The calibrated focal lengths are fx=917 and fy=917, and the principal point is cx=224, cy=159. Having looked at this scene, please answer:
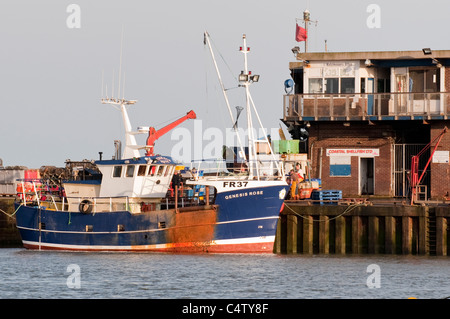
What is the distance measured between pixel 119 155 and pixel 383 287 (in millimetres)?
18544

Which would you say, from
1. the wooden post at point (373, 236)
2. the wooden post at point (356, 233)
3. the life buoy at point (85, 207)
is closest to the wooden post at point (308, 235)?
the wooden post at point (356, 233)

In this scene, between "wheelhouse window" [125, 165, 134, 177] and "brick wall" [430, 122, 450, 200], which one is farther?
"brick wall" [430, 122, 450, 200]

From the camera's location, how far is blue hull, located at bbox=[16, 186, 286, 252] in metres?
40.5

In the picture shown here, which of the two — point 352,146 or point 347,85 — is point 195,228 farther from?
point 347,85

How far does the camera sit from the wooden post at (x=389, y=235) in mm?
39875

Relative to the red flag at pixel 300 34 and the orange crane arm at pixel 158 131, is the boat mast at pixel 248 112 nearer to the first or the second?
the orange crane arm at pixel 158 131

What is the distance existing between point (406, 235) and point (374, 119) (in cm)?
876

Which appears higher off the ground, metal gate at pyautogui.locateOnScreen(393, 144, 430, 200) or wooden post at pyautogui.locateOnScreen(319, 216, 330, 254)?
metal gate at pyautogui.locateOnScreen(393, 144, 430, 200)

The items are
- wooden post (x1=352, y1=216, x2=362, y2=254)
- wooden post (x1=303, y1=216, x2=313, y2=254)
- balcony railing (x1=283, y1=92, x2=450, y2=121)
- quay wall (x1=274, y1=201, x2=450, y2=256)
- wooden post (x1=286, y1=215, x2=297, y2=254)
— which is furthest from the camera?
balcony railing (x1=283, y1=92, x2=450, y2=121)

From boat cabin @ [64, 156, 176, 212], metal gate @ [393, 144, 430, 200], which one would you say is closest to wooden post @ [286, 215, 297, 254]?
boat cabin @ [64, 156, 176, 212]

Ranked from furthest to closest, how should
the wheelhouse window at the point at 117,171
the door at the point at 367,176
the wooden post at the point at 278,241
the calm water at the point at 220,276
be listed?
1. the door at the point at 367,176
2. the wheelhouse window at the point at 117,171
3. the wooden post at the point at 278,241
4. the calm water at the point at 220,276

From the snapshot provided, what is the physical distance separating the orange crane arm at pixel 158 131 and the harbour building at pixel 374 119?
5.81 metres

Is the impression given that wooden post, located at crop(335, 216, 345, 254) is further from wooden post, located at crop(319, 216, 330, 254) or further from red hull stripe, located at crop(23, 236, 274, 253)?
red hull stripe, located at crop(23, 236, 274, 253)

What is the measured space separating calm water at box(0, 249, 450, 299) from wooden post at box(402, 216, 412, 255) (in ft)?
3.38
